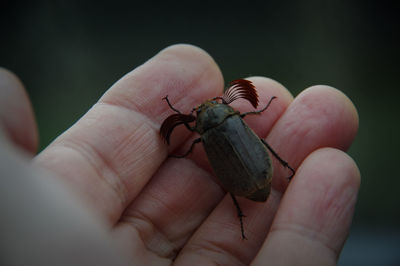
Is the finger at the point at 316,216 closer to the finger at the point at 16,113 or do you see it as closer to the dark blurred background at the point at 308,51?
the finger at the point at 16,113

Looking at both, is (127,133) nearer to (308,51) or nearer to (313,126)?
(313,126)

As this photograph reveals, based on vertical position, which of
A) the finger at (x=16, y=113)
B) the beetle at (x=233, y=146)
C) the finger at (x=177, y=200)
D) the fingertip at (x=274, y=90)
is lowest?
the finger at (x=177, y=200)

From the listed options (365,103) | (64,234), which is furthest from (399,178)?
(64,234)

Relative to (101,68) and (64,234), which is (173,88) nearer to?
(101,68)

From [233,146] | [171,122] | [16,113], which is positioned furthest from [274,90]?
[16,113]

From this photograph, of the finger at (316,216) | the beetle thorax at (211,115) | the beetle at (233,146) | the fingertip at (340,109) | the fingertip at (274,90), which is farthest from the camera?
the fingertip at (274,90)

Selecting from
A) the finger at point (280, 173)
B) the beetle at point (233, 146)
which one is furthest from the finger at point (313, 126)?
the beetle at point (233, 146)

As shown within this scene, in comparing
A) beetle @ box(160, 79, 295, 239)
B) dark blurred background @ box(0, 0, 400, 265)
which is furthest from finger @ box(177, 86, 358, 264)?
dark blurred background @ box(0, 0, 400, 265)
